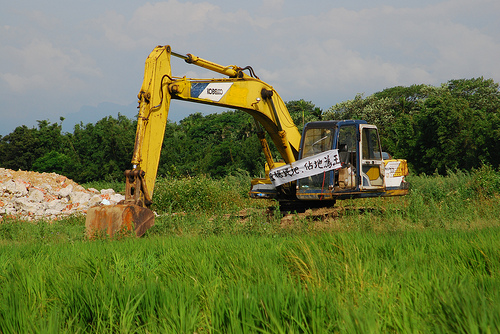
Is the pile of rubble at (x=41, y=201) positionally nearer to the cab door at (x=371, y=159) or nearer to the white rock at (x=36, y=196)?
the white rock at (x=36, y=196)

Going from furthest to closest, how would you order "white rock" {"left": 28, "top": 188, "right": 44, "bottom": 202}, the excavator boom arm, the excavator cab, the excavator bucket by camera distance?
1. "white rock" {"left": 28, "top": 188, "right": 44, "bottom": 202}
2. the excavator cab
3. the excavator boom arm
4. the excavator bucket

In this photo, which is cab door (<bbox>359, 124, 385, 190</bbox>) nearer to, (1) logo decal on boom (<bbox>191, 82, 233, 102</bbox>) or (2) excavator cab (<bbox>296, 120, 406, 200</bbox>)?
(2) excavator cab (<bbox>296, 120, 406, 200</bbox>)

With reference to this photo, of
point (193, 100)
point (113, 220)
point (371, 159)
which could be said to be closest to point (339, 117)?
point (371, 159)

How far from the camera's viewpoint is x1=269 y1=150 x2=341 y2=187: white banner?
10.9 m

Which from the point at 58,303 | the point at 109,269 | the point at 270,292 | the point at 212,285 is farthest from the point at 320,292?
the point at 109,269

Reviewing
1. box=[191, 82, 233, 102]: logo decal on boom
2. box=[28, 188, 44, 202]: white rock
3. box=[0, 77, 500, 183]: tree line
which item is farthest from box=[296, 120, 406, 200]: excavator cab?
box=[0, 77, 500, 183]: tree line

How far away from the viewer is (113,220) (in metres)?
8.48

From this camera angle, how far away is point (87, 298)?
3.70m

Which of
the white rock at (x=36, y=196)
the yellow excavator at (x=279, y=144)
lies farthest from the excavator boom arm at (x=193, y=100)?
the white rock at (x=36, y=196)

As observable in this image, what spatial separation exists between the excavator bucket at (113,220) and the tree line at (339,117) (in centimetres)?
2037

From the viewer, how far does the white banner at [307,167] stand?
10859 millimetres

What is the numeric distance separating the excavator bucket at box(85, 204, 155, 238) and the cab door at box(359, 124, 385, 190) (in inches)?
232

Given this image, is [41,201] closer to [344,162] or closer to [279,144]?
[279,144]

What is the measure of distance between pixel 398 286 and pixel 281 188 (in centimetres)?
850
